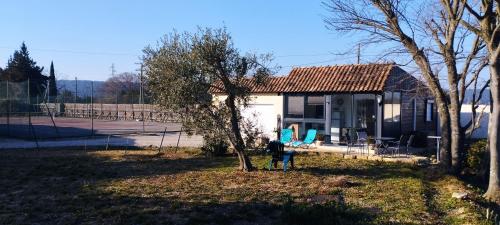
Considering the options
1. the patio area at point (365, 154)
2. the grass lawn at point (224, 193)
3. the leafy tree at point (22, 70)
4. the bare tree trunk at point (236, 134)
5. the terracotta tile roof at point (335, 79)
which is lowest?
the grass lawn at point (224, 193)

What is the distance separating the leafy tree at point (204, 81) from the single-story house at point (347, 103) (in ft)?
20.1

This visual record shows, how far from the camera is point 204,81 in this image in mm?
13297

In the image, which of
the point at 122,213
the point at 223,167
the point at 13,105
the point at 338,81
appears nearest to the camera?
the point at 122,213

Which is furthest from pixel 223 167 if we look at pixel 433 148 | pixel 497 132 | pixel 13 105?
pixel 13 105

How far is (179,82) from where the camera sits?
42.0 feet

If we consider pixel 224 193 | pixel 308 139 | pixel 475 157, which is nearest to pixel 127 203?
pixel 224 193

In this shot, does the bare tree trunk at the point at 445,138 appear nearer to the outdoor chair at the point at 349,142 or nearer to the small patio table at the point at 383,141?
the small patio table at the point at 383,141

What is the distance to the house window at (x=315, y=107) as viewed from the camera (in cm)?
2167

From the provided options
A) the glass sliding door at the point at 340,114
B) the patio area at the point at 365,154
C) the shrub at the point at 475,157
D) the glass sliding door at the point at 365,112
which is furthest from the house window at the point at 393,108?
the shrub at the point at 475,157

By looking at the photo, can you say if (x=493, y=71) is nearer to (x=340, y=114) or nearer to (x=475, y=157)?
(x=475, y=157)

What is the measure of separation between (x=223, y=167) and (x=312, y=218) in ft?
25.8

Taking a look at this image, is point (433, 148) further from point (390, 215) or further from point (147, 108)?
point (147, 108)

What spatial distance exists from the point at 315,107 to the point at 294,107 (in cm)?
113

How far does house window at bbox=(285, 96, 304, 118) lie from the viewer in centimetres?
2236
